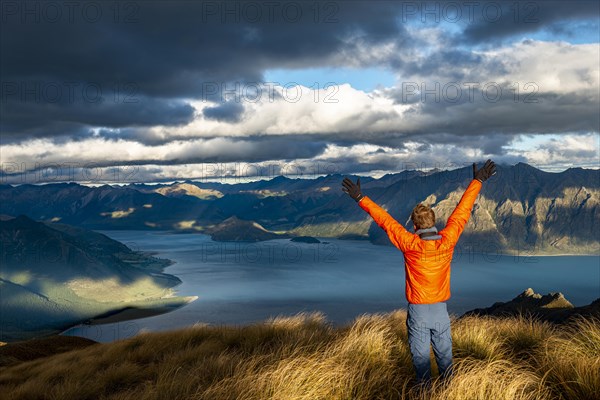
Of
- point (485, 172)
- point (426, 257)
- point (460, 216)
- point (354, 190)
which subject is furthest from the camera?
point (485, 172)

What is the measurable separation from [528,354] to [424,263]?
438 cm

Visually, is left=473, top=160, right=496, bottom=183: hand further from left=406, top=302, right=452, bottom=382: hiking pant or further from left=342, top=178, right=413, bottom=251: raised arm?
left=406, top=302, right=452, bottom=382: hiking pant

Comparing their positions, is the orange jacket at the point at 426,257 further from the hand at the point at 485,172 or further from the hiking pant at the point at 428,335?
the hand at the point at 485,172

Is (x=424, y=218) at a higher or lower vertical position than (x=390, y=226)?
higher

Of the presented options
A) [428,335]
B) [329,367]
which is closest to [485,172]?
[428,335]

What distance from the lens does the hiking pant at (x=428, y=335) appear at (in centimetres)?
823

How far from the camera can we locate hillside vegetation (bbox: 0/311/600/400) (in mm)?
7531

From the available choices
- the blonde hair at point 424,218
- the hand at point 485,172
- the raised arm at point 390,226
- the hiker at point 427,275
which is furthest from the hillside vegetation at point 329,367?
the hand at point 485,172

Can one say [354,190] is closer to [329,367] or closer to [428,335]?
[428,335]

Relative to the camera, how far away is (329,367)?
844 cm

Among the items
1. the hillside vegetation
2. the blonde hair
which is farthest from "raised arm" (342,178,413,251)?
the hillside vegetation

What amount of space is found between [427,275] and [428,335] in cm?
115

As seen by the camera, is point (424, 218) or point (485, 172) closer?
point (424, 218)

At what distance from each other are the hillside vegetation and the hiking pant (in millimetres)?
302
